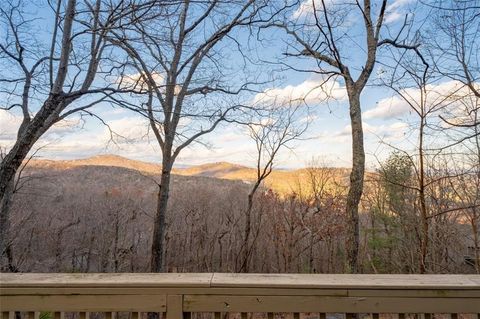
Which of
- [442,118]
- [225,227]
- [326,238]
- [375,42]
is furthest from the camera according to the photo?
[225,227]

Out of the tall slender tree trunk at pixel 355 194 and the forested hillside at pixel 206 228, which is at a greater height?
the tall slender tree trunk at pixel 355 194

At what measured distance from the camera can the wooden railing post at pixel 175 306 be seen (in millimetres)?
1329

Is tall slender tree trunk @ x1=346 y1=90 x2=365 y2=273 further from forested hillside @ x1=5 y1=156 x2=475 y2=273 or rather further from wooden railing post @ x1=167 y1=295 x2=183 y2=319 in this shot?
forested hillside @ x1=5 y1=156 x2=475 y2=273

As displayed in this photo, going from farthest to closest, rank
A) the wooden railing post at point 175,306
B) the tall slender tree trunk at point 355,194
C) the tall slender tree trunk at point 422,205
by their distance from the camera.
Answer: the tall slender tree trunk at point 355,194
the tall slender tree trunk at point 422,205
the wooden railing post at point 175,306

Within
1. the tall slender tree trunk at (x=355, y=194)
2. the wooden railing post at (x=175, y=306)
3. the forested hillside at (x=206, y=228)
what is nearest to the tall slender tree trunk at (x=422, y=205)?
the tall slender tree trunk at (x=355, y=194)

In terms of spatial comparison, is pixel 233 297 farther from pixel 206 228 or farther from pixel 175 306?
pixel 206 228

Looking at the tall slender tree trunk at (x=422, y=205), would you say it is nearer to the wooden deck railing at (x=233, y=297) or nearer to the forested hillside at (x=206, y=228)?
the wooden deck railing at (x=233, y=297)

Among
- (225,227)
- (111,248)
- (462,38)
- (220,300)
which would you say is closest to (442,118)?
(462,38)

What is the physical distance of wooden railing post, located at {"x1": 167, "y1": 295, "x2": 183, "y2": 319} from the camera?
52.3 inches

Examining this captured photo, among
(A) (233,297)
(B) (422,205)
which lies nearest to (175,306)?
(A) (233,297)

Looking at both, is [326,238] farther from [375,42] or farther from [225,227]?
[375,42]

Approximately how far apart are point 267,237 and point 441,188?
374 inches

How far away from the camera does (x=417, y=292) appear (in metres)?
1.35

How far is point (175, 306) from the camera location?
134cm
